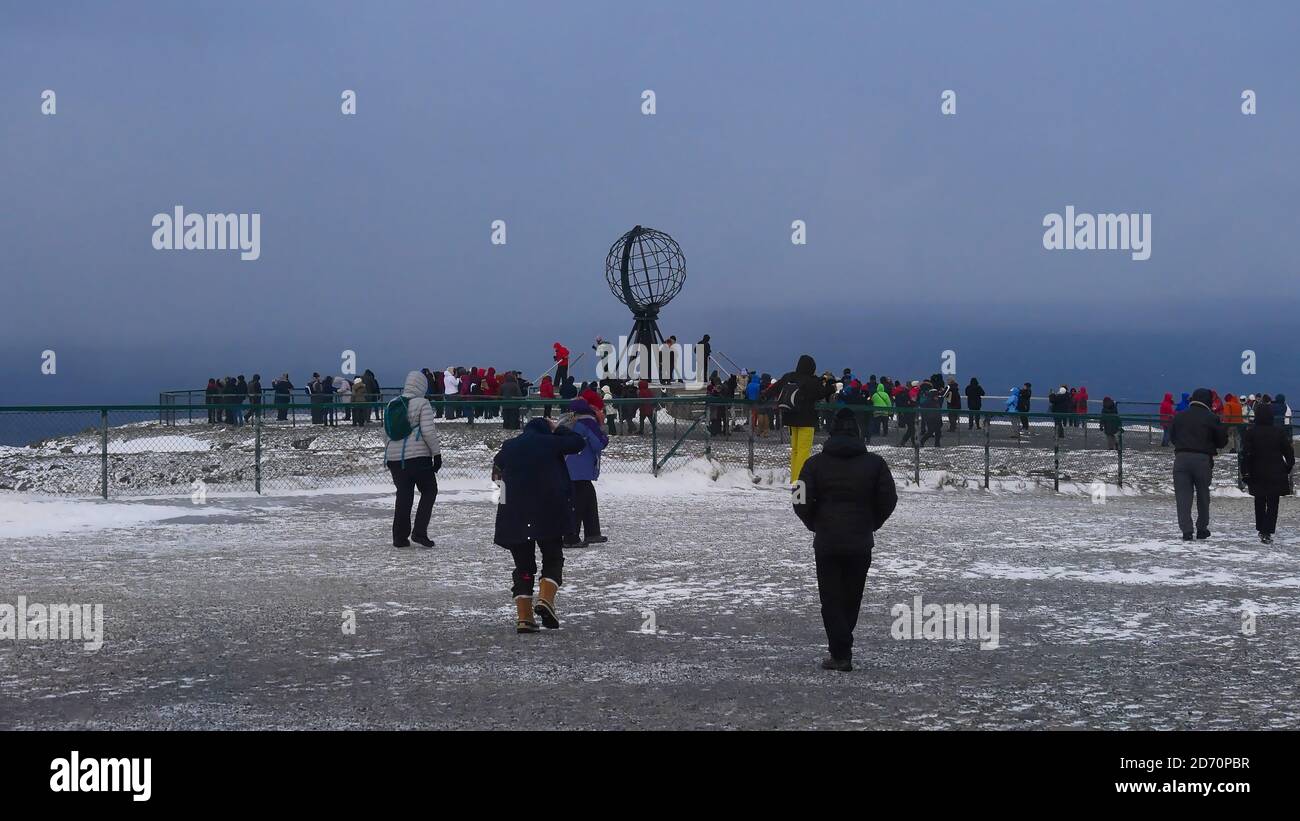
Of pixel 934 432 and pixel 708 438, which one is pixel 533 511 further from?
pixel 934 432

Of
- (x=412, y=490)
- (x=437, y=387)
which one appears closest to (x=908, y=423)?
(x=412, y=490)

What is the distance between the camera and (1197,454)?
1602cm

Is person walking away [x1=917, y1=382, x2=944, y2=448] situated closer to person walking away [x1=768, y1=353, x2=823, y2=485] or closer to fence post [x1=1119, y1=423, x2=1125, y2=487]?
fence post [x1=1119, y1=423, x2=1125, y2=487]

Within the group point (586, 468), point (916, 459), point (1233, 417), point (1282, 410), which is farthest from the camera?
point (1282, 410)

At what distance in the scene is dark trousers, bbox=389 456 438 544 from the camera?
14.5m

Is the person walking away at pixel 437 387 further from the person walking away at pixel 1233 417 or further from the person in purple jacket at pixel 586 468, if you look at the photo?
the person in purple jacket at pixel 586 468

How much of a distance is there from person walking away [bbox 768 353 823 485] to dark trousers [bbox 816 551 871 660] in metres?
10.6

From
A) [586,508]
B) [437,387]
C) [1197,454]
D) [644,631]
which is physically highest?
[437,387]

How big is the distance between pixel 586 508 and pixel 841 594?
7.08 meters

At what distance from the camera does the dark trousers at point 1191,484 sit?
15961 millimetres

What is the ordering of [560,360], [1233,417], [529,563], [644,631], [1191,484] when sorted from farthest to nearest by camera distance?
1. [560,360]
2. [1233,417]
3. [1191,484]
4. [644,631]
5. [529,563]

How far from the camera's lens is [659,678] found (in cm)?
806
